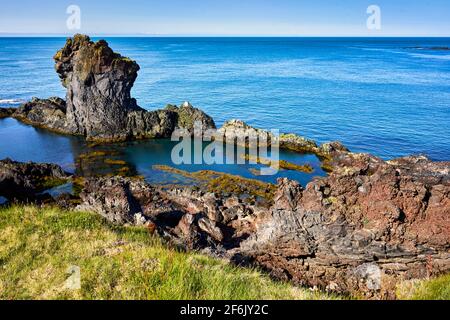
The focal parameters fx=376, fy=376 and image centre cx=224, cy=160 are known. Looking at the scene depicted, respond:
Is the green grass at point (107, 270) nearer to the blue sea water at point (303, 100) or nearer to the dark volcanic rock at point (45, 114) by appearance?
the blue sea water at point (303, 100)

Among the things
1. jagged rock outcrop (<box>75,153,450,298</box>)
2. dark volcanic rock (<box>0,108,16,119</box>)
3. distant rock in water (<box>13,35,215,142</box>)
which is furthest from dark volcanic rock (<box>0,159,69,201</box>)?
dark volcanic rock (<box>0,108,16,119</box>)

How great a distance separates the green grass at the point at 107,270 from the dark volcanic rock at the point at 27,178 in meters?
28.4

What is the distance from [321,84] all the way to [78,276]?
121261 millimetres

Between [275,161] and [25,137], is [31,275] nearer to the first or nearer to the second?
[275,161]

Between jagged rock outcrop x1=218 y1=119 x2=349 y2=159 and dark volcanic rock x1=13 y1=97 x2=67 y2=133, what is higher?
dark volcanic rock x1=13 y1=97 x2=67 y2=133

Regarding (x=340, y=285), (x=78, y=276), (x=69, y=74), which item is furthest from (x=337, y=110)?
(x=78, y=276)

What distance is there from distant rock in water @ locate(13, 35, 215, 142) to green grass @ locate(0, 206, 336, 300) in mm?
55190

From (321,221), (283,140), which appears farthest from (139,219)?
(283,140)

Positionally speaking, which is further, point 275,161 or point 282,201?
point 275,161

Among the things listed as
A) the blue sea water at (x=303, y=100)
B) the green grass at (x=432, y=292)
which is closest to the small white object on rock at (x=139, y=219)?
the green grass at (x=432, y=292)

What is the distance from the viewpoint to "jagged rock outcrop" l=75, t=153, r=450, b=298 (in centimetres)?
2169

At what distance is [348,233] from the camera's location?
22953 millimetres

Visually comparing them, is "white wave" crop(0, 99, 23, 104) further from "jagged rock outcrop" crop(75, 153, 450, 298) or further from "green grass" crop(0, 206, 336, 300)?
"green grass" crop(0, 206, 336, 300)

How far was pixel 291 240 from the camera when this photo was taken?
947 inches
